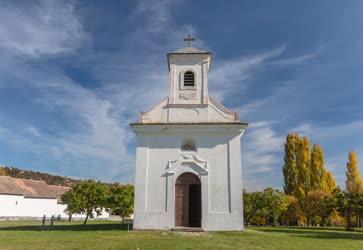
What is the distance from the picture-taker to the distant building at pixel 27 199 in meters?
57.5

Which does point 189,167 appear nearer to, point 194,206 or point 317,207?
point 194,206

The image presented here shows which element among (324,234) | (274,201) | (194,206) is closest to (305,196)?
(274,201)

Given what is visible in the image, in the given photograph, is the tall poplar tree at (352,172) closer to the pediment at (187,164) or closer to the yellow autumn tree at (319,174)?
the yellow autumn tree at (319,174)

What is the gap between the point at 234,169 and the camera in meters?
20.8

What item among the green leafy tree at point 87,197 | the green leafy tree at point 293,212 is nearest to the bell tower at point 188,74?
the green leafy tree at point 87,197

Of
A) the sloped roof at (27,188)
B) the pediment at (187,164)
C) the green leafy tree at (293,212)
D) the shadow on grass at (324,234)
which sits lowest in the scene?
the shadow on grass at (324,234)

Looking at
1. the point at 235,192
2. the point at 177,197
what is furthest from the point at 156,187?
the point at 235,192

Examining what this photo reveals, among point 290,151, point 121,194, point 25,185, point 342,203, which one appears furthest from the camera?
point 25,185

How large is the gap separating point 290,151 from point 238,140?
99.8ft

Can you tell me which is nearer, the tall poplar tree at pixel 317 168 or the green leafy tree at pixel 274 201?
the green leafy tree at pixel 274 201

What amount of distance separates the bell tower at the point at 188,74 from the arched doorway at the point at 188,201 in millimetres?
5271

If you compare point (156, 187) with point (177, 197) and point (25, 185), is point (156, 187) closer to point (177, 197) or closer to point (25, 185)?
point (177, 197)

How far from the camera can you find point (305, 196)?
4525 cm

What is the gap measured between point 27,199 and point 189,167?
5019 cm
